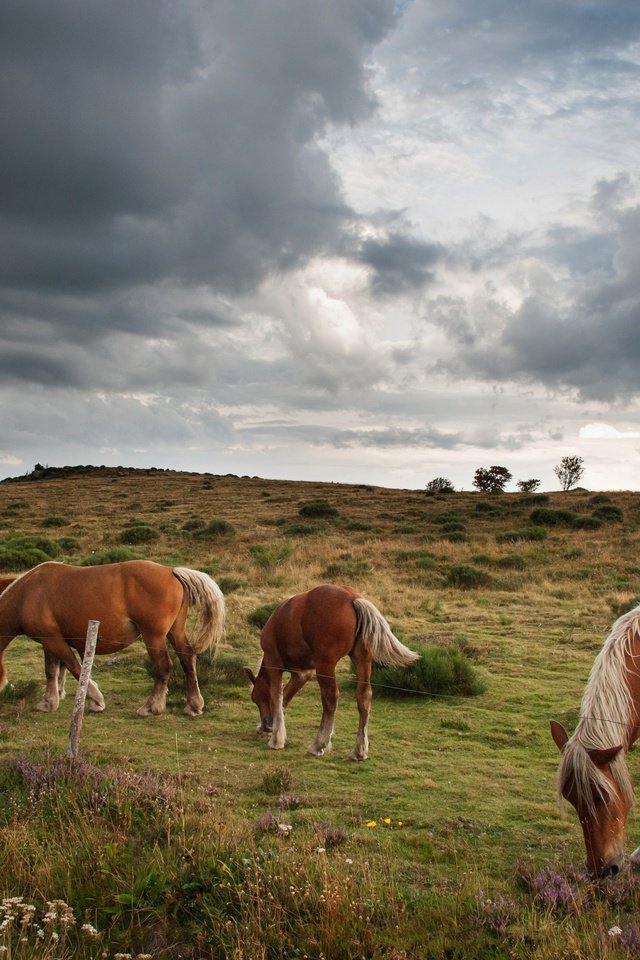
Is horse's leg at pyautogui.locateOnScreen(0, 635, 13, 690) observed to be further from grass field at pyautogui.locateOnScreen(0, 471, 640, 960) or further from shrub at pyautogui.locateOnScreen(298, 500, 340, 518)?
shrub at pyautogui.locateOnScreen(298, 500, 340, 518)

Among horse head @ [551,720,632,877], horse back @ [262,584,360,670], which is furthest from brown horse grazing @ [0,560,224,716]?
horse head @ [551,720,632,877]

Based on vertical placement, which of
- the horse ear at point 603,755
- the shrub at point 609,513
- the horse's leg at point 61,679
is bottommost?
the horse's leg at point 61,679

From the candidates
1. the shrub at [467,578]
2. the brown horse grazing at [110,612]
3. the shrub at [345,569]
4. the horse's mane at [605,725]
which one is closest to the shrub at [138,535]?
the shrub at [345,569]

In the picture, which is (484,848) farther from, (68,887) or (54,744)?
(54,744)

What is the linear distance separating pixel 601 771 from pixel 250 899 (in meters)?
2.42

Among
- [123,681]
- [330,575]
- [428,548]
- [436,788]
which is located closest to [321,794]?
[436,788]

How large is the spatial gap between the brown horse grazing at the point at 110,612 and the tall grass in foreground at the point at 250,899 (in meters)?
3.77

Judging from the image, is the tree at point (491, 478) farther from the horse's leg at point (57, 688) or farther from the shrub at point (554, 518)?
the horse's leg at point (57, 688)

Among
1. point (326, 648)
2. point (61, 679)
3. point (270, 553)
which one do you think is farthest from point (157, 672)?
point (270, 553)

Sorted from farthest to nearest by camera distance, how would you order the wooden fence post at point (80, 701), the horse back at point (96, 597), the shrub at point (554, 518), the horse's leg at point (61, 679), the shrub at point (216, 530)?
the shrub at point (554, 518)
the shrub at point (216, 530)
the horse's leg at point (61, 679)
the horse back at point (96, 597)
the wooden fence post at point (80, 701)

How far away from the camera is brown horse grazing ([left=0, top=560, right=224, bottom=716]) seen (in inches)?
370

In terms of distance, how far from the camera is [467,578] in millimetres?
22062

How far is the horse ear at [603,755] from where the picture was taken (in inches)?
185

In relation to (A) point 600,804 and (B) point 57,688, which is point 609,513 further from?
(A) point 600,804
